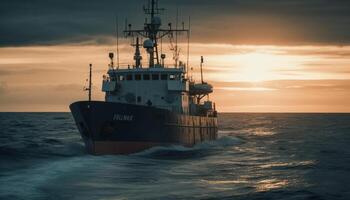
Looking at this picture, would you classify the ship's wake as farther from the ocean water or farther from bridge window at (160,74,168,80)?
bridge window at (160,74,168,80)

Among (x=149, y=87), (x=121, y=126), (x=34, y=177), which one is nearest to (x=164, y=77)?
(x=149, y=87)

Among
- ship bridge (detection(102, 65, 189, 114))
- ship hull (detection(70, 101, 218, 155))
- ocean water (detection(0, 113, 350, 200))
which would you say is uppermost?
ship bridge (detection(102, 65, 189, 114))

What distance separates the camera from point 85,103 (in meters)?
36.4

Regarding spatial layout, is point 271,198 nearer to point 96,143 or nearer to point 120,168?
point 120,168

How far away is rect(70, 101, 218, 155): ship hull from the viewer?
120 feet

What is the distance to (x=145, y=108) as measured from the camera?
1476 inches

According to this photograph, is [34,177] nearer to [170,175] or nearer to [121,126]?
[170,175]

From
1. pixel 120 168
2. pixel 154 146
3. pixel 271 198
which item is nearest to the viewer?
pixel 271 198

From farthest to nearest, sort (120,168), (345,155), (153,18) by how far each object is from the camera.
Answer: (153,18) < (345,155) < (120,168)

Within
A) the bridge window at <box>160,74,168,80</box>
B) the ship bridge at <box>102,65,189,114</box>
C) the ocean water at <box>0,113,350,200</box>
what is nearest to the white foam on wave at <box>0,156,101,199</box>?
the ocean water at <box>0,113,350,200</box>

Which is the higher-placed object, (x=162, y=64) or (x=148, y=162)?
(x=162, y=64)

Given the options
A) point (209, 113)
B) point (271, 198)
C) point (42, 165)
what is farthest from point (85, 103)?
point (209, 113)


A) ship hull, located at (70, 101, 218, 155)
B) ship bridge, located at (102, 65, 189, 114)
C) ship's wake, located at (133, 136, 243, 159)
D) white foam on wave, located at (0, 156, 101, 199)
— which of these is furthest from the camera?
ship bridge, located at (102, 65, 189, 114)

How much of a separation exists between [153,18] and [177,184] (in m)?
22.9
